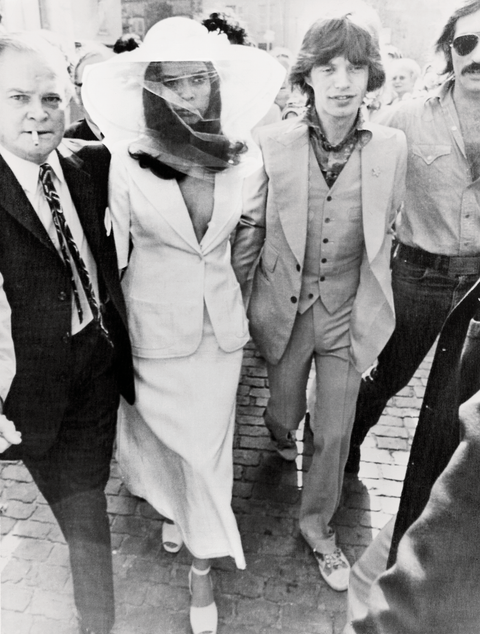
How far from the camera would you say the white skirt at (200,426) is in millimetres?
1975

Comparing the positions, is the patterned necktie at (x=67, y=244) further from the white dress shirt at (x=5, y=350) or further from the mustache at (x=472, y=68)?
the mustache at (x=472, y=68)

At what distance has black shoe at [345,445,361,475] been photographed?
2.68m

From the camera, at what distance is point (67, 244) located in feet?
5.36

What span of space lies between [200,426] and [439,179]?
3.84ft

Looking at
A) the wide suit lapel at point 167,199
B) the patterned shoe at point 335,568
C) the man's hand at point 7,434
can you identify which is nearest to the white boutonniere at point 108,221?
the wide suit lapel at point 167,199

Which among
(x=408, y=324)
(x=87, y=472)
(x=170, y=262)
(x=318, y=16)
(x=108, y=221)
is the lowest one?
(x=87, y=472)

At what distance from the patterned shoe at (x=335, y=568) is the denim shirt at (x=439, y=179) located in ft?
3.94

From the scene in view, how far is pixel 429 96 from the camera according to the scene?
1999 mm

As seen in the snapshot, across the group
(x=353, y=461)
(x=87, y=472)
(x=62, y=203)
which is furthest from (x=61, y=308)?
(x=353, y=461)

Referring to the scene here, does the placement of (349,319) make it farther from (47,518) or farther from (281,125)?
(47,518)

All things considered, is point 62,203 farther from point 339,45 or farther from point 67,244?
point 339,45

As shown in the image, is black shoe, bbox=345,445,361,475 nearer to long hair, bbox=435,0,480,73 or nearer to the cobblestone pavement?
the cobblestone pavement

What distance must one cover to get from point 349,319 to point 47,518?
1.48 m

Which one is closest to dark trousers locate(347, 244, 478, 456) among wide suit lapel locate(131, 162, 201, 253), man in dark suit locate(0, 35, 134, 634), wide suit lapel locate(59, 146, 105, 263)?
wide suit lapel locate(131, 162, 201, 253)
